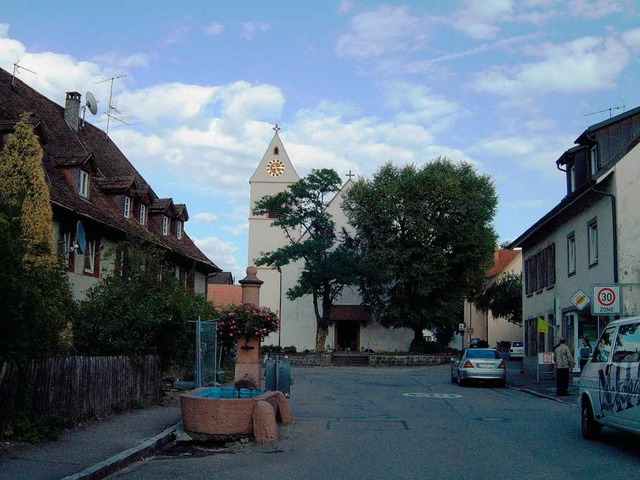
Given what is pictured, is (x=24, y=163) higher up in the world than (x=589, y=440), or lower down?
higher up

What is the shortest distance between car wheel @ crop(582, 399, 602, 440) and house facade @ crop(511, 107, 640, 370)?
8.75m

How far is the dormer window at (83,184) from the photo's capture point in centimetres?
2686

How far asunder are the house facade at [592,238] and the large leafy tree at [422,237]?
12.9m

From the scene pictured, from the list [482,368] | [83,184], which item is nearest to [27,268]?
[83,184]

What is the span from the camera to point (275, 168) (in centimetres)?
7125

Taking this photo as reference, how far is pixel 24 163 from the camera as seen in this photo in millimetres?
18922

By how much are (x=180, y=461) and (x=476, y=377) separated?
60.5 ft

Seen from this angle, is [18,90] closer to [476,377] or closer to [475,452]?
[476,377]

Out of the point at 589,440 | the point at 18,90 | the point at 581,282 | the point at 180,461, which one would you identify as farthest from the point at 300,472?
the point at 18,90

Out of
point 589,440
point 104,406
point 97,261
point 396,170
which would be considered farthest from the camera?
Answer: point 396,170

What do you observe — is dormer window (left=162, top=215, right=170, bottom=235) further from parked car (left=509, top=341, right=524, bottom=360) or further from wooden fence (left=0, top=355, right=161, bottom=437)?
parked car (left=509, top=341, right=524, bottom=360)

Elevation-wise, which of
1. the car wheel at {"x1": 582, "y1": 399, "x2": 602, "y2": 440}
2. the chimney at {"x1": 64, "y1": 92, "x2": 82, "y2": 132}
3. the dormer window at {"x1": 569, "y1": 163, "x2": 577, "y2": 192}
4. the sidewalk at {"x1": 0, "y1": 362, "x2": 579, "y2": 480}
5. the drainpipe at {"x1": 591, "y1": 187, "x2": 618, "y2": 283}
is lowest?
the sidewalk at {"x1": 0, "y1": 362, "x2": 579, "y2": 480}

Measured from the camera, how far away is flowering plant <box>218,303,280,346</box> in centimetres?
1569

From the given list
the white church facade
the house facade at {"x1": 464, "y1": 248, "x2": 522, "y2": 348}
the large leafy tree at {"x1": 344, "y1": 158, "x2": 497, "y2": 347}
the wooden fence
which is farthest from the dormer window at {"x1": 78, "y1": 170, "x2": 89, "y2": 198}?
the house facade at {"x1": 464, "y1": 248, "x2": 522, "y2": 348}
